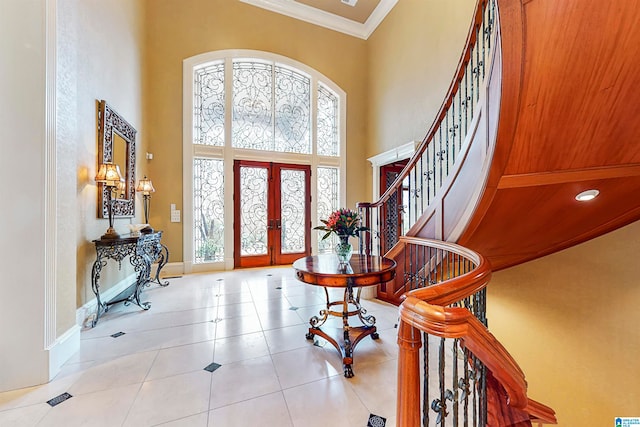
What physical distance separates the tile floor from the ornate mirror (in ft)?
4.49

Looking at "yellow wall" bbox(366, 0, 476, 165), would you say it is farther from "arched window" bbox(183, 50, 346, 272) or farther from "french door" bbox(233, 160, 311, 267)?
"french door" bbox(233, 160, 311, 267)

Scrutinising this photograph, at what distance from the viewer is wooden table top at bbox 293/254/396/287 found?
1.96m

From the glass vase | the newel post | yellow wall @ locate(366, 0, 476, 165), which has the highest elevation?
yellow wall @ locate(366, 0, 476, 165)

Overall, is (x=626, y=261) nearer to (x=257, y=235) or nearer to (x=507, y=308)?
(x=507, y=308)

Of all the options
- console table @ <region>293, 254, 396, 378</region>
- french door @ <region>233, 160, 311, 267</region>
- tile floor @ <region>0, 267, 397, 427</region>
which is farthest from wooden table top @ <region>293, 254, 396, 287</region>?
french door @ <region>233, 160, 311, 267</region>

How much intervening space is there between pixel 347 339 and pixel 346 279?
1.65 feet

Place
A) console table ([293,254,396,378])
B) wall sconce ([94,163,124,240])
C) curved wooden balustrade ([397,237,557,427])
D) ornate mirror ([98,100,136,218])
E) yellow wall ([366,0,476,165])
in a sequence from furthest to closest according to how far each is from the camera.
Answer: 1. yellow wall ([366,0,476,165])
2. ornate mirror ([98,100,136,218])
3. wall sconce ([94,163,124,240])
4. console table ([293,254,396,378])
5. curved wooden balustrade ([397,237,557,427])

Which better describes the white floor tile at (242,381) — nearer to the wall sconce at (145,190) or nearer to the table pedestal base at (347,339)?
the table pedestal base at (347,339)

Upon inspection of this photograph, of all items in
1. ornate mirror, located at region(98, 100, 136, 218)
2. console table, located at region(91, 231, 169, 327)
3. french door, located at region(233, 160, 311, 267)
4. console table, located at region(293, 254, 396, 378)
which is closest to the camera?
console table, located at region(293, 254, 396, 378)

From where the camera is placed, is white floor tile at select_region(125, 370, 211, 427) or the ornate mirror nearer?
white floor tile at select_region(125, 370, 211, 427)

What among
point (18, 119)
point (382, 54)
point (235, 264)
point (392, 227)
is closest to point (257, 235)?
point (235, 264)

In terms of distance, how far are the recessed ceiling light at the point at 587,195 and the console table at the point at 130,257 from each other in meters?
4.32

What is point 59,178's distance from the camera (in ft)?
6.33

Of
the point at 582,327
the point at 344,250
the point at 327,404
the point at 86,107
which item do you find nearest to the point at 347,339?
the point at 327,404
